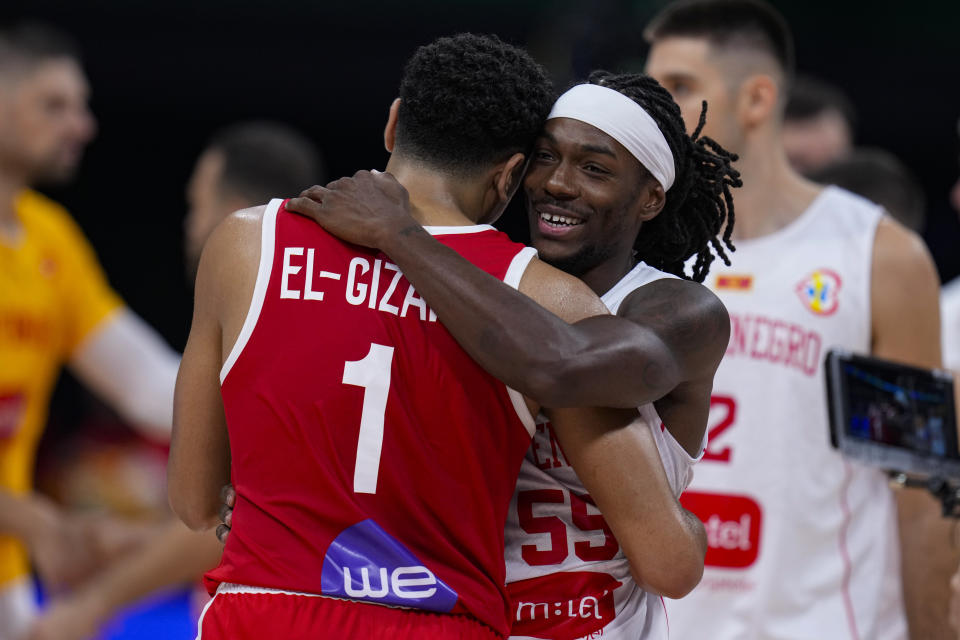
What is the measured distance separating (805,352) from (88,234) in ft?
31.4

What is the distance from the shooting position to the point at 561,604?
270 centimetres

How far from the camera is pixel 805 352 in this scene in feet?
12.9

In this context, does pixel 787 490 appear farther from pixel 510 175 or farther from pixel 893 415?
pixel 510 175

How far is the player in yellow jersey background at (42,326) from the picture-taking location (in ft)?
18.3

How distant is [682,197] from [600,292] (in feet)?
0.96

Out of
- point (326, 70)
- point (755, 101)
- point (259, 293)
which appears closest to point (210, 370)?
point (259, 293)

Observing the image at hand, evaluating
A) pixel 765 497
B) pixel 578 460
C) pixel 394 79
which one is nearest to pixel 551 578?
pixel 578 460

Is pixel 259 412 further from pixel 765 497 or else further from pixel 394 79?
pixel 394 79

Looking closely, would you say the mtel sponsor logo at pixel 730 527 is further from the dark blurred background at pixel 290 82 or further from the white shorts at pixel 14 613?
the dark blurred background at pixel 290 82

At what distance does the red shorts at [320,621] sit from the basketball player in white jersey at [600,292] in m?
0.38

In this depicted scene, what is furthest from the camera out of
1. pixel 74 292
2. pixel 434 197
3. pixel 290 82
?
pixel 290 82

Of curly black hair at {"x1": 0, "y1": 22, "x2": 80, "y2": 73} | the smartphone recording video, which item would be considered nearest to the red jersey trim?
the smartphone recording video

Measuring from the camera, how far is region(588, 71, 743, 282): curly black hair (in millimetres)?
2766

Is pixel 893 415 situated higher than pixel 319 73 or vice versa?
pixel 319 73
